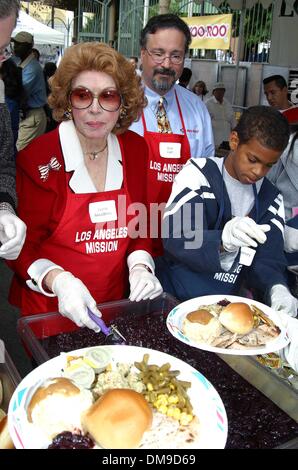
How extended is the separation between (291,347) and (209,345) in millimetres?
262

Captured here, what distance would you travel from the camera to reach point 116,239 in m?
1.63

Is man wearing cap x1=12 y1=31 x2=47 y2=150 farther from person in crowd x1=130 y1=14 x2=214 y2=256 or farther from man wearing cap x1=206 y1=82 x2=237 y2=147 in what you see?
person in crowd x1=130 y1=14 x2=214 y2=256

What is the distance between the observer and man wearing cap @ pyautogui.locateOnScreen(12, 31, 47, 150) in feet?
17.6

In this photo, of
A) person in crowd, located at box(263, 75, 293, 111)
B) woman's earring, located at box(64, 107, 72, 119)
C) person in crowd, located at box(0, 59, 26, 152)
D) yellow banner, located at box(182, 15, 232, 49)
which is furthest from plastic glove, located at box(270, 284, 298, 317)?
yellow banner, located at box(182, 15, 232, 49)

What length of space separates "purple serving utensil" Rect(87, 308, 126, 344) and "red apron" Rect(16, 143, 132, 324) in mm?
293

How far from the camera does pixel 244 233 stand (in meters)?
1.50

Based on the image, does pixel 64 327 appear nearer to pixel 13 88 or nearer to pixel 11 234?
pixel 11 234

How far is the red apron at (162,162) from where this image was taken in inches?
86.0

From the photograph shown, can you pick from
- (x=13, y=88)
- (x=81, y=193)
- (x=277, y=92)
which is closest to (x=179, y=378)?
(x=81, y=193)

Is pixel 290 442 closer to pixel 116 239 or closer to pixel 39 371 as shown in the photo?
pixel 39 371

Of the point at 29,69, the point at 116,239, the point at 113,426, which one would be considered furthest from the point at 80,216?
the point at 29,69

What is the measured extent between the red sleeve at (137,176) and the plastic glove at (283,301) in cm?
48

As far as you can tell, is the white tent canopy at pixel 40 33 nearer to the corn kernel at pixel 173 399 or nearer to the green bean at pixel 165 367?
the green bean at pixel 165 367

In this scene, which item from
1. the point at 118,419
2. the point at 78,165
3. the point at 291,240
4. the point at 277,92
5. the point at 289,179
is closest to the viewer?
the point at 118,419
